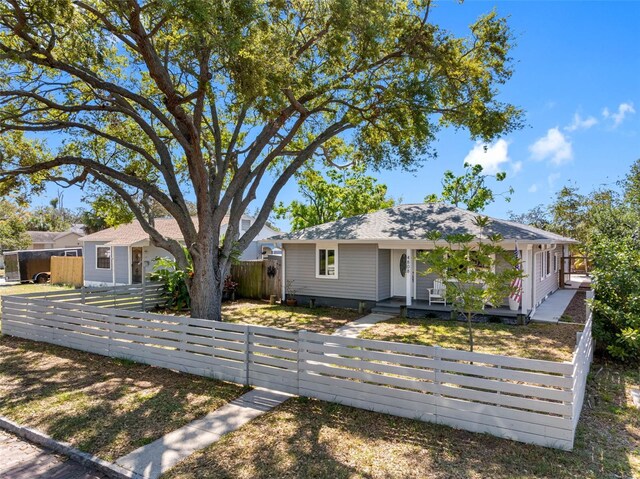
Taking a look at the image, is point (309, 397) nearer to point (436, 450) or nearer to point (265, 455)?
point (265, 455)

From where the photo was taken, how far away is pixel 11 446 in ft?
16.1

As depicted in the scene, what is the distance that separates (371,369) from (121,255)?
20.2m

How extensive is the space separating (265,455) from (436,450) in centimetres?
196

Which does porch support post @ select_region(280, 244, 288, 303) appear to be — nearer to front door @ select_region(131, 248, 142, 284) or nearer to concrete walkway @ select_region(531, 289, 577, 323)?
concrete walkway @ select_region(531, 289, 577, 323)

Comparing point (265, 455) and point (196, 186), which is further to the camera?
point (196, 186)

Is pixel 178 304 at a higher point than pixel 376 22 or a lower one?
lower

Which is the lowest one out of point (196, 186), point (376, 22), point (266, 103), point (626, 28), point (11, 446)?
point (11, 446)

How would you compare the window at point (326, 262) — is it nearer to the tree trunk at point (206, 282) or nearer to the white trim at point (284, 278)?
the white trim at point (284, 278)

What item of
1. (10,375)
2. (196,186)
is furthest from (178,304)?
(10,375)

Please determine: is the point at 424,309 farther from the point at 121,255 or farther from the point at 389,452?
the point at 121,255

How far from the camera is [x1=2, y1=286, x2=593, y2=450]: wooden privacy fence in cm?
450

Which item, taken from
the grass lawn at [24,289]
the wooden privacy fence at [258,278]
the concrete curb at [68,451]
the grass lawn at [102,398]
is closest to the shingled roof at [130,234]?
the grass lawn at [24,289]

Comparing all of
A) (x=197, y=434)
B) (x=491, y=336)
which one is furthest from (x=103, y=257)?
(x=491, y=336)

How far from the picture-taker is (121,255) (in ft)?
71.0
